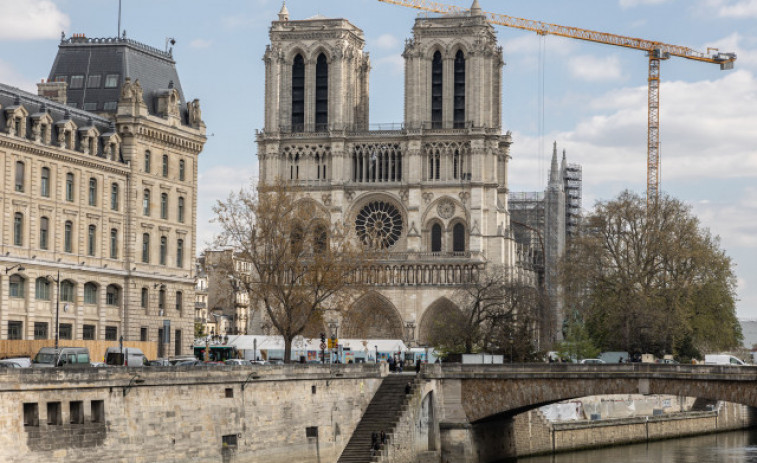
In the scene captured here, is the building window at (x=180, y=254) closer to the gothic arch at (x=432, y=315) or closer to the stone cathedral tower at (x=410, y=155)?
the stone cathedral tower at (x=410, y=155)

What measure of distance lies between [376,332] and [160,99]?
180 feet

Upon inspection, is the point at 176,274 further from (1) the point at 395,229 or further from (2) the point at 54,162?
(1) the point at 395,229

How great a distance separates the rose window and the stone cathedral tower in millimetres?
94

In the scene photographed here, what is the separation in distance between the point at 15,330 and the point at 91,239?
7.24 metres

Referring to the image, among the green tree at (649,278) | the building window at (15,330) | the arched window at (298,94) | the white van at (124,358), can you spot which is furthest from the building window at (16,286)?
the arched window at (298,94)

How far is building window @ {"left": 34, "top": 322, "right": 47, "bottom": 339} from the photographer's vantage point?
72.0 meters

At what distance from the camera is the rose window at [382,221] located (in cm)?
13425

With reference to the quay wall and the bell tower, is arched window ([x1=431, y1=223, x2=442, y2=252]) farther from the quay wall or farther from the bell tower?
the quay wall

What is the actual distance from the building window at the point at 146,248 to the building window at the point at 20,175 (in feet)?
34.0

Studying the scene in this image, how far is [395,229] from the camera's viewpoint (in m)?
135

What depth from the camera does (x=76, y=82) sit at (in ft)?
270

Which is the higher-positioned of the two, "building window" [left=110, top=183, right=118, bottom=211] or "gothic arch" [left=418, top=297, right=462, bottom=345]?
"building window" [left=110, top=183, right=118, bottom=211]

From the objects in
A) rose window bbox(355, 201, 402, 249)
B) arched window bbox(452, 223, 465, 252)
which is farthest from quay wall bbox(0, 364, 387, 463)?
rose window bbox(355, 201, 402, 249)

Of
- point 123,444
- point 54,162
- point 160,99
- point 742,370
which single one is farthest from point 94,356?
point 742,370
